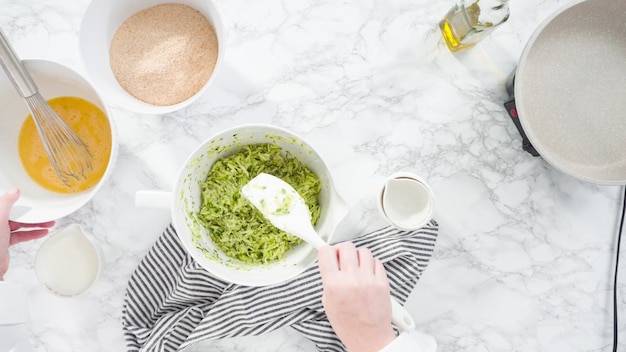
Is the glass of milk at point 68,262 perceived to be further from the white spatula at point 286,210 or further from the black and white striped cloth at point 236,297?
the white spatula at point 286,210

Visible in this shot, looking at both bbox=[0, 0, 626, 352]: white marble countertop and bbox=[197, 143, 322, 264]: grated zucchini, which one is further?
bbox=[0, 0, 626, 352]: white marble countertop

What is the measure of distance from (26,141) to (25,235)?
0.17m

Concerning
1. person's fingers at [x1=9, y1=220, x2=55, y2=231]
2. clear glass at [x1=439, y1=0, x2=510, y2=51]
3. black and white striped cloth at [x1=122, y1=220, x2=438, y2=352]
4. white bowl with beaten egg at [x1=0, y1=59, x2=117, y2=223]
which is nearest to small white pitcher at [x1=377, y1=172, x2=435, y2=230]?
black and white striped cloth at [x1=122, y1=220, x2=438, y2=352]

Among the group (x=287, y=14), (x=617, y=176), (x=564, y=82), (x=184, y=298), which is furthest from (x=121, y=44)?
(x=617, y=176)

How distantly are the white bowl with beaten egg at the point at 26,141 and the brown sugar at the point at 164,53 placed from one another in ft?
0.26

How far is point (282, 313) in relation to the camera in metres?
0.95

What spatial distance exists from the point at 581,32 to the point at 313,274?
2.11 feet

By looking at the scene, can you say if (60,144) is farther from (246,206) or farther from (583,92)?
(583,92)

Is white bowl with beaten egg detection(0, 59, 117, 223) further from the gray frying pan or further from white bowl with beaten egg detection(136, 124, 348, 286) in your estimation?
the gray frying pan

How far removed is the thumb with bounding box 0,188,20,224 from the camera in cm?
79

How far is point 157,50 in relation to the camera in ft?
2.95

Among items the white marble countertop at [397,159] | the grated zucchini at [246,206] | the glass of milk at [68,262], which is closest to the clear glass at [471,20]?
the white marble countertop at [397,159]

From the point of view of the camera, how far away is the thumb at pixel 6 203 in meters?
0.79

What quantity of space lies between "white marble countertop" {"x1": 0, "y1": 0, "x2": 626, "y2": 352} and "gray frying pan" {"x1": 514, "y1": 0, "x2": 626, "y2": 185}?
7 centimetres
